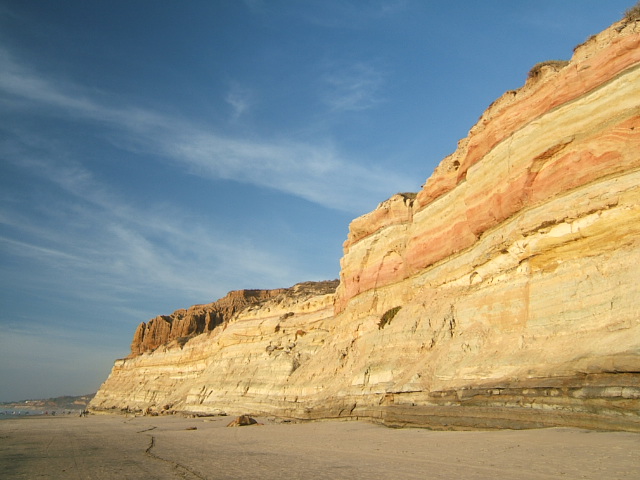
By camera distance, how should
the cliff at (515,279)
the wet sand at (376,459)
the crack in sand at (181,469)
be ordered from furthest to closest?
the cliff at (515,279) < the crack in sand at (181,469) < the wet sand at (376,459)

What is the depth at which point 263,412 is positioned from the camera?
1227 inches

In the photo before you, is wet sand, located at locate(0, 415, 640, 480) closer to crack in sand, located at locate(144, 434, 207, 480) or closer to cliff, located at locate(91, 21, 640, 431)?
crack in sand, located at locate(144, 434, 207, 480)

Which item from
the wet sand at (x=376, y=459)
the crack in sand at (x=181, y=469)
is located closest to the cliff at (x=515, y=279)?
the wet sand at (x=376, y=459)

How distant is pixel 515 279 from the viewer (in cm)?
1587

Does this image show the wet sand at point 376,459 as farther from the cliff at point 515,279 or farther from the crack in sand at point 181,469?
the cliff at point 515,279

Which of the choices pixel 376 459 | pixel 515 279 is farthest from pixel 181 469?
pixel 515 279

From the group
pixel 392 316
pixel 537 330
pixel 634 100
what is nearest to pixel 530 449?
pixel 537 330

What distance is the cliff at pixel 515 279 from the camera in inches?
457

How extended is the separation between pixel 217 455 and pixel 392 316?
14.2 metres

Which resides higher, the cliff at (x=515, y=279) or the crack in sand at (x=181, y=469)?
the cliff at (x=515, y=279)

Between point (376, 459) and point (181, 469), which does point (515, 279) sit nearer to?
point (376, 459)

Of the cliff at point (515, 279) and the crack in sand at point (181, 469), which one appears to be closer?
the crack in sand at point (181, 469)

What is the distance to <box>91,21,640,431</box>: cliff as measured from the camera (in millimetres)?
11609

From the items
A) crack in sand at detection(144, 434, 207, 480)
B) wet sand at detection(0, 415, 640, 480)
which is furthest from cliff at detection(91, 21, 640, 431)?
crack in sand at detection(144, 434, 207, 480)
